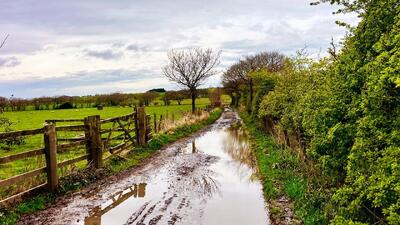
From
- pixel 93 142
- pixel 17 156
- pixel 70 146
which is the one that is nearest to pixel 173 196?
pixel 70 146

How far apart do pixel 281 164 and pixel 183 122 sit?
15.8 meters

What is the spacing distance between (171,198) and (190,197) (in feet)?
1.74

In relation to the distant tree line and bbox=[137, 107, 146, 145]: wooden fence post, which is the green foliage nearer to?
bbox=[137, 107, 146, 145]: wooden fence post

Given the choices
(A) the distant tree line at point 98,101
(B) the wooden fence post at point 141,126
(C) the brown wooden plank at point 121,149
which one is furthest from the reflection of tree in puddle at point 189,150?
(A) the distant tree line at point 98,101

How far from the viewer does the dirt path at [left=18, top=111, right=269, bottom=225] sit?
8188mm

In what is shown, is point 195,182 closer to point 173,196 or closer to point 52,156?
point 173,196

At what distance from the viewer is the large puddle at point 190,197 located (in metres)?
8.19

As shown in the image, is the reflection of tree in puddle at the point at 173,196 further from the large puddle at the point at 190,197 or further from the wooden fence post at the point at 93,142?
the wooden fence post at the point at 93,142

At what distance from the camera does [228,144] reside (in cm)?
2131

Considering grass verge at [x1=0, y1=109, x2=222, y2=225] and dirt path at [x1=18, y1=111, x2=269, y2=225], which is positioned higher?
grass verge at [x1=0, y1=109, x2=222, y2=225]

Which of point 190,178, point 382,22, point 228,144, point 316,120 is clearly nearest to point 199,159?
point 190,178

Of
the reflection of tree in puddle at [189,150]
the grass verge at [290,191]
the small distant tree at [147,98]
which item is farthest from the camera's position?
the small distant tree at [147,98]

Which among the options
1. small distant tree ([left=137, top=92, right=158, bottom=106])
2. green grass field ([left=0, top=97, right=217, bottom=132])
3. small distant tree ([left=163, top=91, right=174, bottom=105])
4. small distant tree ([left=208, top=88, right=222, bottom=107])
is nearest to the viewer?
green grass field ([left=0, top=97, right=217, bottom=132])

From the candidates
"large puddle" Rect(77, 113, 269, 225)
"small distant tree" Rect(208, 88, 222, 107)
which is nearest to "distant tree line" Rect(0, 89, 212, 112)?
"small distant tree" Rect(208, 88, 222, 107)
